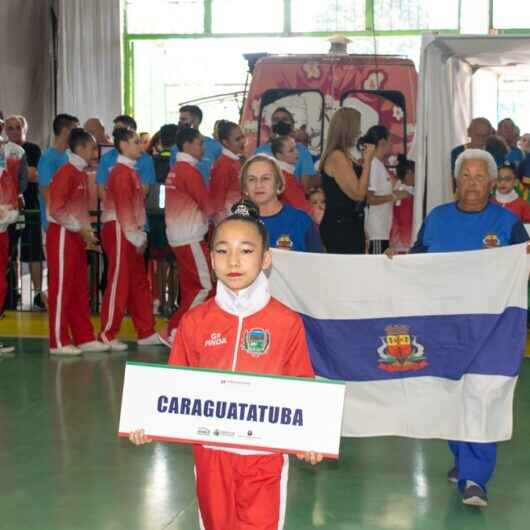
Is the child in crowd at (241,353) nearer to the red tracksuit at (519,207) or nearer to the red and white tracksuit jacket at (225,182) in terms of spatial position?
the red tracksuit at (519,207)

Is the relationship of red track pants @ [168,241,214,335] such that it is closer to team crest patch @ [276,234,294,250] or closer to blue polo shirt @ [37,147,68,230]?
blue polo shirt @ [37,147,68,230]

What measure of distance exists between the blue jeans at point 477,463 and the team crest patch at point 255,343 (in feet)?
6.36

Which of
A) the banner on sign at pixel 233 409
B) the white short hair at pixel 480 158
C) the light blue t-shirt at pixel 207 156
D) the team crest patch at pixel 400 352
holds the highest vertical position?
the light blue t-shirt at pixel 207 156

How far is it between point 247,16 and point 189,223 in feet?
34.4

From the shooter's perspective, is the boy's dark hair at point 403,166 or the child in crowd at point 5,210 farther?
the boy's dark hair at point 403,166

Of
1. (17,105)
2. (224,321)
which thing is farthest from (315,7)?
(224,321)

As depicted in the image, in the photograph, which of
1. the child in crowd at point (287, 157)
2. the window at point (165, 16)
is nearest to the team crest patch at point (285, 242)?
the child in crowd at point (287, 157)

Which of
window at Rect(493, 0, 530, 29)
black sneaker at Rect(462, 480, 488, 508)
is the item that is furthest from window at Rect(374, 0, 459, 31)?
black sneaker at Rect(462, 480, 488, 508)

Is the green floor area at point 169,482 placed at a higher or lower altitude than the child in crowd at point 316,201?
lower

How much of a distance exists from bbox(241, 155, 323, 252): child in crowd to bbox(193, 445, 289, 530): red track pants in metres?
2.20

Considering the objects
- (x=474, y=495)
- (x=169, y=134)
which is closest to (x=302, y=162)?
(x=169, y=134)

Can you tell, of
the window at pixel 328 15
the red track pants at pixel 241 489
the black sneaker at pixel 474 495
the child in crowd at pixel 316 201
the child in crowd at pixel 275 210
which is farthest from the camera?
the window at pixel 328 15

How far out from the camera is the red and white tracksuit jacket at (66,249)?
29.7 feet

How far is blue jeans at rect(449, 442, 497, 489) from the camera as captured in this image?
537 centimetres
